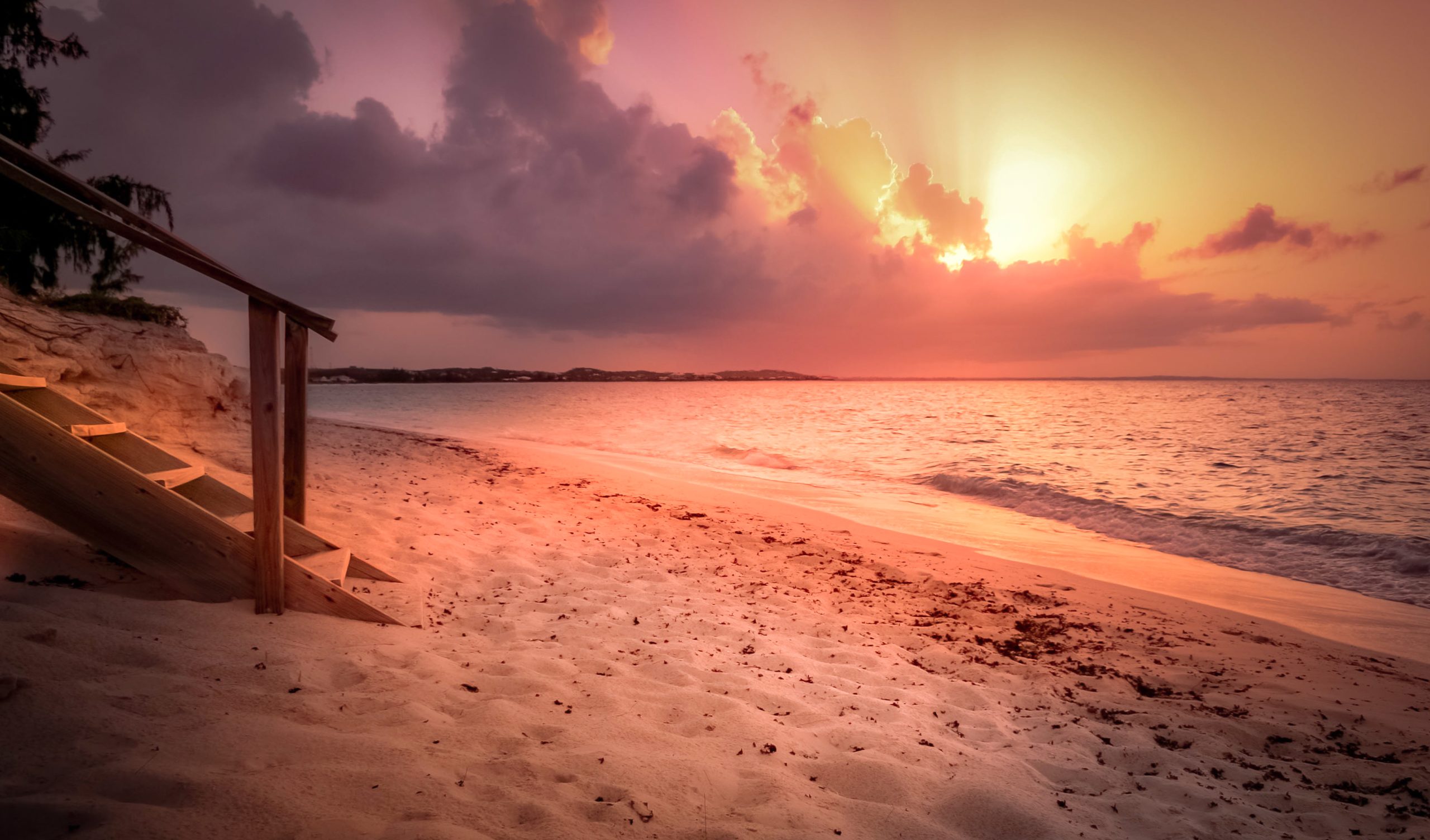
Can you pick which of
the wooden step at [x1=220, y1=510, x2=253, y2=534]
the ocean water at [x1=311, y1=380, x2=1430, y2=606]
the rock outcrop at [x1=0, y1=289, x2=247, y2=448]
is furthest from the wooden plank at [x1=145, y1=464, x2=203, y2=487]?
the ocean water at [x1=311, y1=380, x2=1430, y2=606]

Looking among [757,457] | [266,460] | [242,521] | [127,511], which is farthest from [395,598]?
[757,457]

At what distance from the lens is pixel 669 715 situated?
3461 millimetres

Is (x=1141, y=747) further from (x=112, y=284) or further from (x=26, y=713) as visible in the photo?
(x=112, y=284)

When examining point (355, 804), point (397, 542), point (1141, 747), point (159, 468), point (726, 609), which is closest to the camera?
point (355, 804)

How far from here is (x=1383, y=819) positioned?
304 centimetres

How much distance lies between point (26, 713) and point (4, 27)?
18211 mm

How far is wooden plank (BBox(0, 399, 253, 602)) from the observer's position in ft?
10.7

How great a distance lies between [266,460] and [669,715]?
9.19 ft

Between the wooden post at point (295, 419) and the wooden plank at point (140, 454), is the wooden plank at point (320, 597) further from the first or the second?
the wooden plank at point (140, 454)

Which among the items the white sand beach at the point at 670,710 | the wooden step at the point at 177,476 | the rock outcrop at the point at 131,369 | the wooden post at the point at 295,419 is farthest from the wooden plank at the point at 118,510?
the rock outcrop at the point at 131,369

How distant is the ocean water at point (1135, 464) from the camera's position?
31.8 ft

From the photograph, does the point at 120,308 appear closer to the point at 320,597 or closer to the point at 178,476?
the point at 178,476

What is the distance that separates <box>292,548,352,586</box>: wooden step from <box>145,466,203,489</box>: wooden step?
920 mm

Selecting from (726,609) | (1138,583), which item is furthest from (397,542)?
(1138,583)
